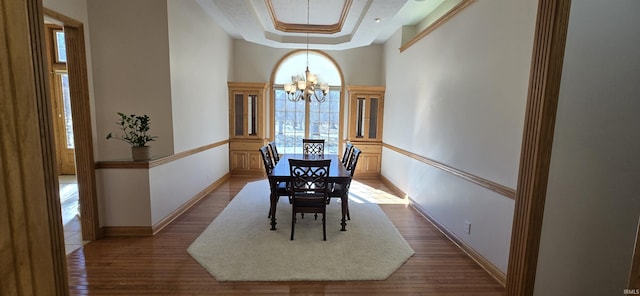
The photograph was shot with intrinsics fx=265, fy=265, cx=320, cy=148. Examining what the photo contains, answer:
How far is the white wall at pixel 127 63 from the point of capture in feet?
10.2

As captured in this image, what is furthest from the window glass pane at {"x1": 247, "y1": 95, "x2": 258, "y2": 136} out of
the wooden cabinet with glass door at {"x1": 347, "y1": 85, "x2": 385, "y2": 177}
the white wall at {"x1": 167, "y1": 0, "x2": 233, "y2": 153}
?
the wooden cabinet with glass door at {"x1": 347, "y1": 85, "x2": 385, "y2": 177}

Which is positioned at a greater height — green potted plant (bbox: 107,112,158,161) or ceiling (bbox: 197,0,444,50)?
ceiling (bbox: 197,0,444,50)

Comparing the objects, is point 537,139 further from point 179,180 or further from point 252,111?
point 252,111

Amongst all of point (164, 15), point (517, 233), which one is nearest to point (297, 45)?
point (164, 15)

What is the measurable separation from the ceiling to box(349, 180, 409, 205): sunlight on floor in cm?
308

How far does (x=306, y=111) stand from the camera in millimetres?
6730

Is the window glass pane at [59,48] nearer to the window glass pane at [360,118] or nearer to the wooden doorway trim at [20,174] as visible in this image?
the window glass pane at [360,118]

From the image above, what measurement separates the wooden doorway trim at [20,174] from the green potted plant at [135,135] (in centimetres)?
273

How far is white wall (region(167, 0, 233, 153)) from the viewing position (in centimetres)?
361

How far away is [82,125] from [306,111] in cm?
448

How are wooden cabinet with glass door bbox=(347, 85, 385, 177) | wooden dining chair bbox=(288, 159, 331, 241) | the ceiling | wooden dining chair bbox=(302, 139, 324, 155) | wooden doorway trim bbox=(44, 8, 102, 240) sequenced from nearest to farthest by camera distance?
wooden doorway trim bbox=(44, 8, 102, 240) → wooden dining chair bbox=(288, 159, 331, 241) → the ceiling → wooden dining chair bbox=(302, 139, 324, 155) → wooden cabinet with glass door bbox=(347, 85, 385, 177)

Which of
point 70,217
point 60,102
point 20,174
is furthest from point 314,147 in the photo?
point 60,102

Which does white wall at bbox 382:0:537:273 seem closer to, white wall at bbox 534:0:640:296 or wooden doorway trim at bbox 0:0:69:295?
white wall at bbox 534:0:640:296

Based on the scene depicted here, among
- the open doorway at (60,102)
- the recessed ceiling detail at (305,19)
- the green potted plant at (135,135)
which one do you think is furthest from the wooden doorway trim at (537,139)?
the open doorway at (60,102)
